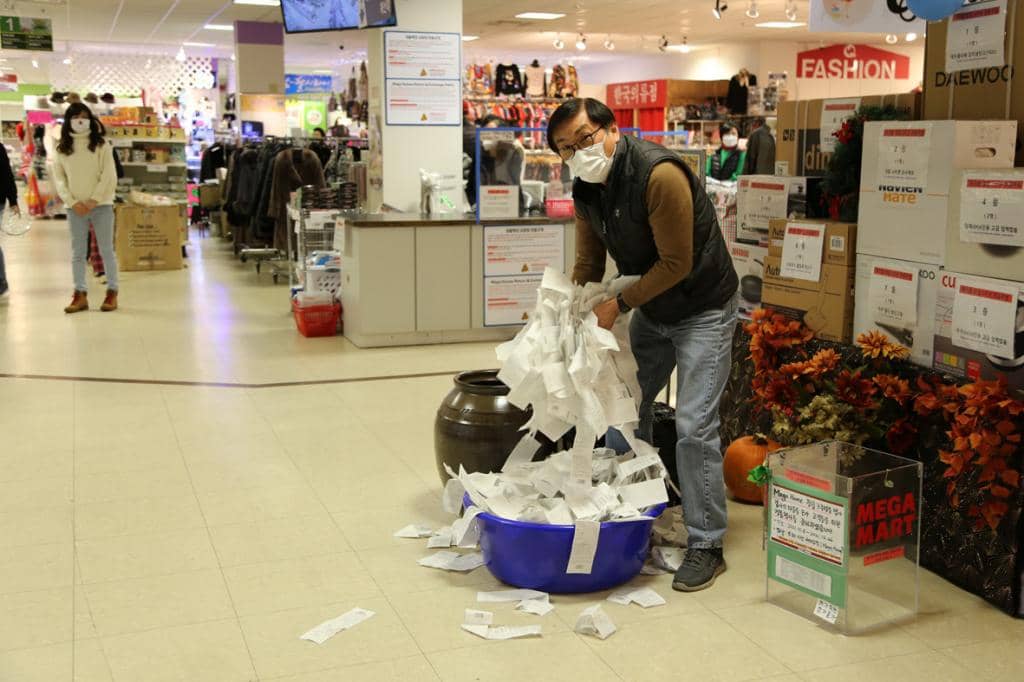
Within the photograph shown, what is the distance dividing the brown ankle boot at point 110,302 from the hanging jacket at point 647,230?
6.45 m

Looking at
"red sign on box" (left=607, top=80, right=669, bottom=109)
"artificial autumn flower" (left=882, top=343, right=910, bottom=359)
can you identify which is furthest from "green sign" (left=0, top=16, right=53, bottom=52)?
"artificial autumn flower" (left=882, top=343, right=910, bottom=359)

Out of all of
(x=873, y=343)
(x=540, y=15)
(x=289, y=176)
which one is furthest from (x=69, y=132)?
(x=540, y=15)

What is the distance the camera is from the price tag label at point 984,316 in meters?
3.06

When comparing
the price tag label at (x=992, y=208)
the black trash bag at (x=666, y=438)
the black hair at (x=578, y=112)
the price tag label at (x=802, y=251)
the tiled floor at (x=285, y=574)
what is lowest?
the tiled floor at (x=285, y=574)

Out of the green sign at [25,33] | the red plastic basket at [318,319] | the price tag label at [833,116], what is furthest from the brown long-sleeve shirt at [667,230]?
the green sign at [25,33]

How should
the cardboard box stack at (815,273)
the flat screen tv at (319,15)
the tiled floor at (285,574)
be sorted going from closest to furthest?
the tiled floor at (285,574) < the cardboard box stack at (815,273) < the flat screen tv at (319,15)

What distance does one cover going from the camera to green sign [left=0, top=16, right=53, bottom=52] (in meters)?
12.7

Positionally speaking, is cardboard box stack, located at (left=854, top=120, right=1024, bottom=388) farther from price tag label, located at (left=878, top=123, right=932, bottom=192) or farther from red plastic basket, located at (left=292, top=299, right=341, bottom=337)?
red plastic basket, located at (left=292, top=299, right=341, bottom=337)

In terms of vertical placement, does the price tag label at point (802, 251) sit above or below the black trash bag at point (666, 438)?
above

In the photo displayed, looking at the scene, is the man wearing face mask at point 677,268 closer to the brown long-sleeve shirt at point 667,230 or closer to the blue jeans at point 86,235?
the brown long-sleeve shirt at point 667,230

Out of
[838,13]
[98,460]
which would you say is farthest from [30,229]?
[838,13]

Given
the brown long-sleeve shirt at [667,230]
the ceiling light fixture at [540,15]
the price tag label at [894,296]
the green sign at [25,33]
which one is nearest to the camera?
the brown long-sleeve shirt at [667,230]

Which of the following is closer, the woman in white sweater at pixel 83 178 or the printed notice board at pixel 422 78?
the printed notice board at pixel 422 78

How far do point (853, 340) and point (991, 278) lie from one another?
65cm
